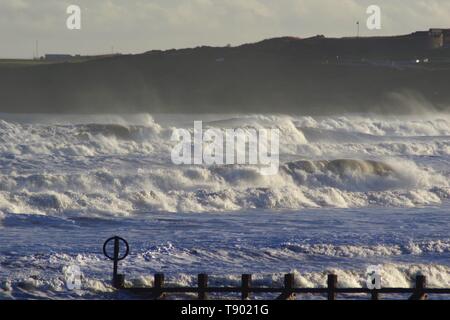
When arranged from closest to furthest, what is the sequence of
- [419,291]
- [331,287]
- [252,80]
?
[331,287] < [419,291] < [252,80]

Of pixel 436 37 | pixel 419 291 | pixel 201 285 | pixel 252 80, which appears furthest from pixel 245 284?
pixel 436 37

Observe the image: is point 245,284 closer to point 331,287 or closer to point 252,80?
point 331,287

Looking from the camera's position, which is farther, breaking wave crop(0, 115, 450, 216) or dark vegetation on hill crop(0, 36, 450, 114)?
dark vegetation on hill crop(0, 36, 450, 114)

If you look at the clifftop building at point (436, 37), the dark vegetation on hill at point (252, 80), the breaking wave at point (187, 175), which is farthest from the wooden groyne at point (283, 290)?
the clifftop building at point (436, 37)

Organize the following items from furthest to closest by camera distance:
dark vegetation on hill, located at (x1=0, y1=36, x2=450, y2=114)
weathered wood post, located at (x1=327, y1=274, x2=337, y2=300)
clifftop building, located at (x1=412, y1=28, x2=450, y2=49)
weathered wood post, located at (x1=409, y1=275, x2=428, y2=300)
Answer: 1. clifftop building, located at (x1=412, y1=28, x2=450, y2=49)
2. dark vegetation on hill, located at (x1=0, y1=36, x2=450, y2=114)
3. weathered wood post, located at (x1=409, y1=275, x2=428, y2=300)
4. weathered wood post, located at (x1=327, y1=274, x2=337, y2=300)

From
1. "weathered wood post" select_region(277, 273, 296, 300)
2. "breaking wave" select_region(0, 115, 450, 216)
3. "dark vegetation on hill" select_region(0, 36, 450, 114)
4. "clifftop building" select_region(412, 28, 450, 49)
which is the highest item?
"clifftop building" select_region(412, 28, 450, 49)

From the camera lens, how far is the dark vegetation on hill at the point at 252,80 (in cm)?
10406

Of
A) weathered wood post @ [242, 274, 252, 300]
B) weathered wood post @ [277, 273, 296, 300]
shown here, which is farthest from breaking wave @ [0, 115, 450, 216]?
weathered wood post @ [242, 274, 252, 300]

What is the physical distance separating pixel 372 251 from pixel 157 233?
13.5ft

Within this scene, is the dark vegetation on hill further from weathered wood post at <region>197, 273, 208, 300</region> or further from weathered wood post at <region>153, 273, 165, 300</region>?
weathered wood post at <region>197, 273, 208, 300</region>

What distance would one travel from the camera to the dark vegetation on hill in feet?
341

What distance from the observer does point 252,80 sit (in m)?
113

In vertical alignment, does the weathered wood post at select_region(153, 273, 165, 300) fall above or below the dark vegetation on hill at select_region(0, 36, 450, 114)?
below
